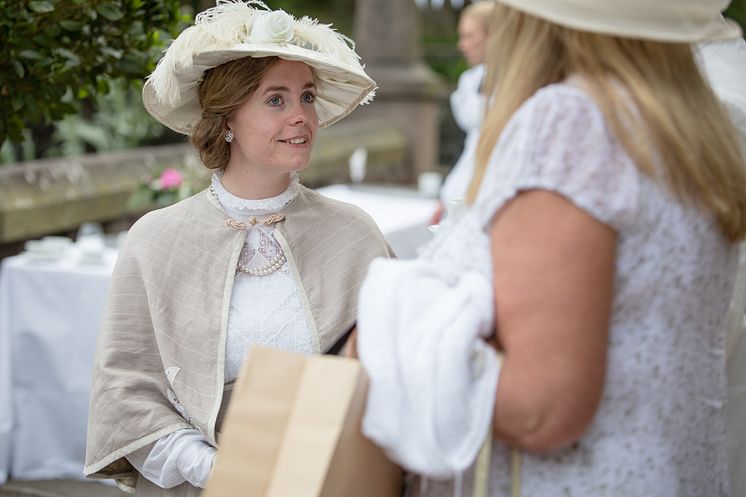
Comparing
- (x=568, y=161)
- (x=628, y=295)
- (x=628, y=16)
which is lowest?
(x=628, y=295)

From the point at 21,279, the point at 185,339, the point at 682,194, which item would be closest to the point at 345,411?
the point at 682,194

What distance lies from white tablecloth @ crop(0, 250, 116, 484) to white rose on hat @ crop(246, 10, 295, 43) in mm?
2270

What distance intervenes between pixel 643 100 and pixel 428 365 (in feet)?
1.53

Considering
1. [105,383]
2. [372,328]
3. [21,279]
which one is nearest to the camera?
[372,328]

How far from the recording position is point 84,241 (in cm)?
452

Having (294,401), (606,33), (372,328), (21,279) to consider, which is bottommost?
(21,279)

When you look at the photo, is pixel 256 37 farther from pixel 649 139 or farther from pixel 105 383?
pixel 649 139

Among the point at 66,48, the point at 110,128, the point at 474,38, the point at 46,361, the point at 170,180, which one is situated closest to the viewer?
the point at 66,48

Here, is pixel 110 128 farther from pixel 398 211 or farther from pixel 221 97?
pixel 221 97

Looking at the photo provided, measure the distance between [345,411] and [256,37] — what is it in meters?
1.13

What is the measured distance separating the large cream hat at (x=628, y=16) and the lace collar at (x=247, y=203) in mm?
1099

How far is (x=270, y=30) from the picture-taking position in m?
2.25

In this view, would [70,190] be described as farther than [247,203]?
Yes

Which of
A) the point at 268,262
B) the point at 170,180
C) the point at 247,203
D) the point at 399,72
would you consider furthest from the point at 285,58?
the point at 399,72
